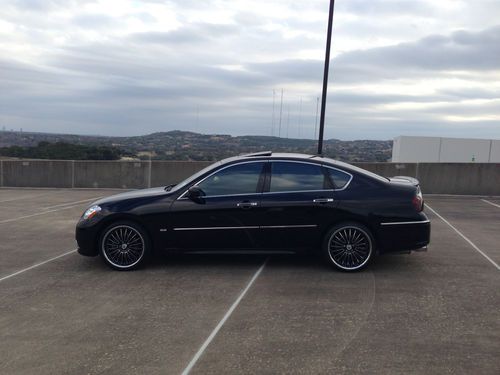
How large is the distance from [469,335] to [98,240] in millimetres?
4598

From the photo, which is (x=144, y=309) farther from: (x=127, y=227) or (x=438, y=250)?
(x=438, y=250)

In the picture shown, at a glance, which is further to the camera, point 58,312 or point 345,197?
point 345,197

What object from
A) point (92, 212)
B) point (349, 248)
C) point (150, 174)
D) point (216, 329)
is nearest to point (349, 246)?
point (349, 248)

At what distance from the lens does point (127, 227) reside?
649cm

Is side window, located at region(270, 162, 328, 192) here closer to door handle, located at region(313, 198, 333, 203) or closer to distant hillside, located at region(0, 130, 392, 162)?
door handle, located at region(313, 198, 333, 203)

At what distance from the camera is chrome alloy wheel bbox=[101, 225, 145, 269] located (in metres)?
6.48

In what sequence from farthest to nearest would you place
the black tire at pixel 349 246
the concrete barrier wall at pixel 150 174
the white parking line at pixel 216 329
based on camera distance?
the concrete barrier wall at pixel 150 174, the black tire at pixel 349 246, the white parking line at pixel 216 329

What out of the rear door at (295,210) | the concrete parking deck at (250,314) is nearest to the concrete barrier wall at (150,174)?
the concrete parking deck at (250,314)

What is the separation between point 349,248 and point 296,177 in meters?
1.14

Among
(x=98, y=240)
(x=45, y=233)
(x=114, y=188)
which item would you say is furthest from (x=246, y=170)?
(x=114, y=188)

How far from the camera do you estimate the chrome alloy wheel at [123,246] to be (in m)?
6.48

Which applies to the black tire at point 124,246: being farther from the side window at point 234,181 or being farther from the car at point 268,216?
the side window at point 234,181

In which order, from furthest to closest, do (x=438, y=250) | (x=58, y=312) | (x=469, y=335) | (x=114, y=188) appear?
(x=114, y=188)
(x=438, y=250)
(x=58, y=312)
(x=469, y=335)

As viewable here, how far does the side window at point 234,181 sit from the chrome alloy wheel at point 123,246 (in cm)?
111
